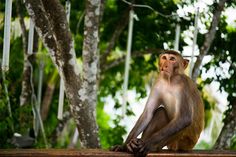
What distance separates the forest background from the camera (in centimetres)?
497

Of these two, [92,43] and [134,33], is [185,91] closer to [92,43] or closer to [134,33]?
[92,43]

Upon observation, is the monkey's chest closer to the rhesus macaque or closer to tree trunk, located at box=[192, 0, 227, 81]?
the rhesus macaque

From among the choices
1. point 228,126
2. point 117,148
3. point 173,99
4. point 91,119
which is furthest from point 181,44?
point 117,148

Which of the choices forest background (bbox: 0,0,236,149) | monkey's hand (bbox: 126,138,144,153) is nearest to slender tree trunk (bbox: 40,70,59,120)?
forest background (bbox: 0,0,236,149)

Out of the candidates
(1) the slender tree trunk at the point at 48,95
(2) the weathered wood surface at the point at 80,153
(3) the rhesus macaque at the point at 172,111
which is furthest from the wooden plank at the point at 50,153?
(1) the slender tree trunk at the point at 48,95

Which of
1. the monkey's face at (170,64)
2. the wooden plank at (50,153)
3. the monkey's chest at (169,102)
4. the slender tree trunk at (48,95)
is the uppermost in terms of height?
the monkey's face at (170,64)

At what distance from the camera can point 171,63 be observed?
4.30 m

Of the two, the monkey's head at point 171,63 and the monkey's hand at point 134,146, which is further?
the monkey's head at point 171,63

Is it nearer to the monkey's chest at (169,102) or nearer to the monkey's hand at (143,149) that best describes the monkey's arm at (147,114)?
the monkey's chest at (169,102)

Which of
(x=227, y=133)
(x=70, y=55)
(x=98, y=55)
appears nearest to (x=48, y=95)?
(x=98, y=55)

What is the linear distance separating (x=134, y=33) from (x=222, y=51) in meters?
1.55

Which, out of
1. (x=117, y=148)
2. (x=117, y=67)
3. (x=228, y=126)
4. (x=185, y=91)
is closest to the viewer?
(x=117, y=148)

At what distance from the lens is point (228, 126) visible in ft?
20.6

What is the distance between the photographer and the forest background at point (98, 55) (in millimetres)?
4969
